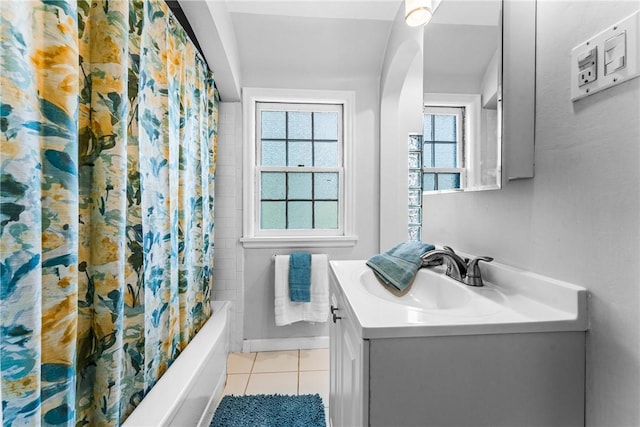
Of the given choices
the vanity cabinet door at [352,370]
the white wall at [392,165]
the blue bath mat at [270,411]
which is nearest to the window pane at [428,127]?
the vanity cabinet door at [352,370]

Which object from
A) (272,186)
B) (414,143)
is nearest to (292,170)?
(272,186)

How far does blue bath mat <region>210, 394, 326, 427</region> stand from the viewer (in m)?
1.66

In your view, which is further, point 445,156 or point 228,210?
point 228,210

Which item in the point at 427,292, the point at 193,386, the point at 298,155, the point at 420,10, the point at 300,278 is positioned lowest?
the point at 193,386

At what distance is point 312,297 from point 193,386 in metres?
1.22

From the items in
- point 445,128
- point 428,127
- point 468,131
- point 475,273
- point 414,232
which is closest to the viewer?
point 475,273

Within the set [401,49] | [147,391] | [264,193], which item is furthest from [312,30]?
[147,391]


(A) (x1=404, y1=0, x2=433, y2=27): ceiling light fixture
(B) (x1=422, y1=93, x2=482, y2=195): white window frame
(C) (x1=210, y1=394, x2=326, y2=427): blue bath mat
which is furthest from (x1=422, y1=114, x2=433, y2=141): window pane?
(C) (x1=210, y1=394, x2=326, y2=427): blue bath mat

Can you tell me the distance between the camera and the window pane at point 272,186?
8.34ft

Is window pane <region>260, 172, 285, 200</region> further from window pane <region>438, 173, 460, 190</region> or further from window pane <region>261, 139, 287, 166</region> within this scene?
window pane <region>438, 173, 460, 190</region>

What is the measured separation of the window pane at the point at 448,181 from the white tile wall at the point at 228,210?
5.21 feet

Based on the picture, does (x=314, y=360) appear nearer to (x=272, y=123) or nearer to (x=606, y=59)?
(x=272, y=123)

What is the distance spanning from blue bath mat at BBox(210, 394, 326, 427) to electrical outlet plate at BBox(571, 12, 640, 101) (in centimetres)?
181

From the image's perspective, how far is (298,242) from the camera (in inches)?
97.3
